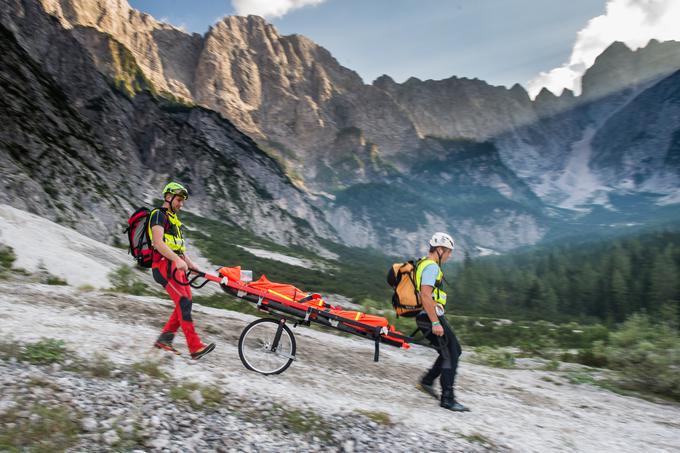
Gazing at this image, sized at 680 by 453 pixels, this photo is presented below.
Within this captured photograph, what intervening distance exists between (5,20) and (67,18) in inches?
4783

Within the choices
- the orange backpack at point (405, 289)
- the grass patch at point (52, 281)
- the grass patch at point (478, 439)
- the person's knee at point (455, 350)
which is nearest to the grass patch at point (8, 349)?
the orange backpack at point (405, 289)

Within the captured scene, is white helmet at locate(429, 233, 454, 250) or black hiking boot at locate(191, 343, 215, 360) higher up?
white helmet at locate(429, 233, 454, 250)

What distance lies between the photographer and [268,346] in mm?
8250

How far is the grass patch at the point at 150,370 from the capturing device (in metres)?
6.33

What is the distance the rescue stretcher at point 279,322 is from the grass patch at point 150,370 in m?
1.70

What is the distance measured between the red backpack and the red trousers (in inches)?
8.6

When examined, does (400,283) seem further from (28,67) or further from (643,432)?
(28,67)

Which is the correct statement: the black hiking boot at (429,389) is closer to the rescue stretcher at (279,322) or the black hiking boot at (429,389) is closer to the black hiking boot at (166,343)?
the rescue stretcher at (279,322)

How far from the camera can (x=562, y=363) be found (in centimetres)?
1622

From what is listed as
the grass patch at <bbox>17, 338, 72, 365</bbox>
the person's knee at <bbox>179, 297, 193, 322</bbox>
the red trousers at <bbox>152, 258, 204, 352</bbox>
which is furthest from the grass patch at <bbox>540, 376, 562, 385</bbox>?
the grass patch at <bbox>17, 338, 72, 365</bbox>

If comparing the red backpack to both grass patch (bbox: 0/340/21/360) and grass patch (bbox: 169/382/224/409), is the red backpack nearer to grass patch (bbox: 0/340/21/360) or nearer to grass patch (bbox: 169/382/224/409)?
grass patch (bbox: 0/340/21/360)

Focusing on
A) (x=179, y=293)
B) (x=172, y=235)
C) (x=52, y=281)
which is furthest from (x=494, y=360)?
(x=52, y=281)

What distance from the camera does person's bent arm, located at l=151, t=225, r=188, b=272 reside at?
7.37 meters

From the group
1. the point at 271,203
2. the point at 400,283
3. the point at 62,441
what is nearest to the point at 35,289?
the point at 62,441
